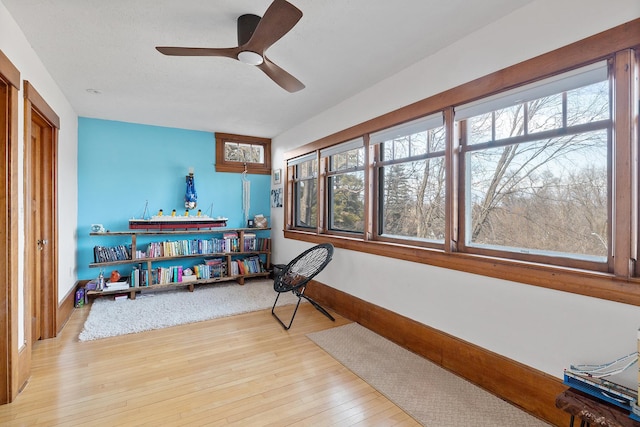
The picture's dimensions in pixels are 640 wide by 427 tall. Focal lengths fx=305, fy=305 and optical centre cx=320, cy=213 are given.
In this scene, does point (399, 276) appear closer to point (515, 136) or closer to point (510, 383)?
point (510, 383)

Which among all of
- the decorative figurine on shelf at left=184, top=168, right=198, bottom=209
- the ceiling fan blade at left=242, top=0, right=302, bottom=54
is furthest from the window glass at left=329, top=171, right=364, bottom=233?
the decorative figurine on shelf at left=184, top=168, right=198, bottom=209

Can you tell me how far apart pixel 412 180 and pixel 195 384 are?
100 inches

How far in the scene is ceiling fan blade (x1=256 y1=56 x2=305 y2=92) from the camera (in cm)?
230

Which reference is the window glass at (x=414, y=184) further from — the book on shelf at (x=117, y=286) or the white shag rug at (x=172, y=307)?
the book on shelf at (x=117, y=286)

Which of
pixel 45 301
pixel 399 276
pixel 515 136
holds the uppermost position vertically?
pixel 515 136

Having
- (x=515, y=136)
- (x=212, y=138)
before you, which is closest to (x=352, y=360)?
(x=515, y=136)

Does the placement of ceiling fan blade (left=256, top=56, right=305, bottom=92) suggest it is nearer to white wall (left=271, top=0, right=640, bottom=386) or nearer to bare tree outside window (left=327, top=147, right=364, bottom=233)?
white wall (left=271, top=0, right=640, bottom=386)

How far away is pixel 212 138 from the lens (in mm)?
5273

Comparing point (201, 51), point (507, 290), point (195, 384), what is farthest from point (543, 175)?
point (195, 384)

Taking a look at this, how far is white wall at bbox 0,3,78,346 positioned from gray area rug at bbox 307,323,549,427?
2.54m

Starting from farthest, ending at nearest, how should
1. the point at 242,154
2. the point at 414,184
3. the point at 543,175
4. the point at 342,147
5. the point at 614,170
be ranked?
the point at 242,154, the point at 342,147, the point at 414,184, the point at 543,175, the point at 614,170

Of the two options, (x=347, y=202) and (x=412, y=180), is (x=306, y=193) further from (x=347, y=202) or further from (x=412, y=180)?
(x=412, y=180)

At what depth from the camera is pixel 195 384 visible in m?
2.23

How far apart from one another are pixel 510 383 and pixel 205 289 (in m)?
4.07
